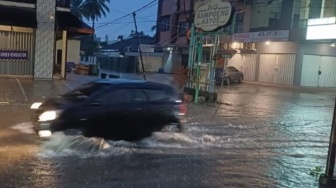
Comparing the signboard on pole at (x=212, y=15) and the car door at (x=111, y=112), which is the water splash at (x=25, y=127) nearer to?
the car door at (x=111, y=112)

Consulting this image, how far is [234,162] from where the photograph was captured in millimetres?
8906

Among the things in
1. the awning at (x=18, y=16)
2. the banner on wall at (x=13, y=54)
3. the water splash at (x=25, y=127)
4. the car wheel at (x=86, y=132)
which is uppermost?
the awning at (x=18, y=16)

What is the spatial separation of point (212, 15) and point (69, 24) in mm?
10374

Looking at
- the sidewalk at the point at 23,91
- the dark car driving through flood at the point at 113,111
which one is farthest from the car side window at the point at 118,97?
the sidewalk at the point at 23,91

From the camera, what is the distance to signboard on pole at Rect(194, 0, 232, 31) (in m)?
18.9

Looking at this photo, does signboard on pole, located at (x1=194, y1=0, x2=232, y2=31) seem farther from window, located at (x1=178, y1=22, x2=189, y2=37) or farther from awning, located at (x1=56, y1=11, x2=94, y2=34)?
window, located at (x1=178, y1=22, x2=189, y2=37)

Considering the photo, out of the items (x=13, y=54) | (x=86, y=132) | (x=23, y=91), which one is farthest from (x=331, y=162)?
(x=13, y=54)

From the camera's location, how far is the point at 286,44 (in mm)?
40344

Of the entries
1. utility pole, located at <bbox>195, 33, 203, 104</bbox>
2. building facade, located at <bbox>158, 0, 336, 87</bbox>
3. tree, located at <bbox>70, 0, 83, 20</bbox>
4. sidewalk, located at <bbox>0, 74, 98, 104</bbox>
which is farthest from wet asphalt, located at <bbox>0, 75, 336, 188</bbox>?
tree, located at <bbox>70, 0, 83, 20</bbox>

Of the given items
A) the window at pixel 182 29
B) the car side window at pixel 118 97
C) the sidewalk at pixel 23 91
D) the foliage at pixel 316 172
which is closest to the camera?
the foliage at pixel 316 172

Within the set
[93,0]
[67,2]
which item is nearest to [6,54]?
[67,2]

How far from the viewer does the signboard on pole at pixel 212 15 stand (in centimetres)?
1889

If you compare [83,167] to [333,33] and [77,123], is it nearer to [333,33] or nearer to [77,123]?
[77,123]

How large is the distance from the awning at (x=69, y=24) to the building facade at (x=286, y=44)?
1201 centimetres
